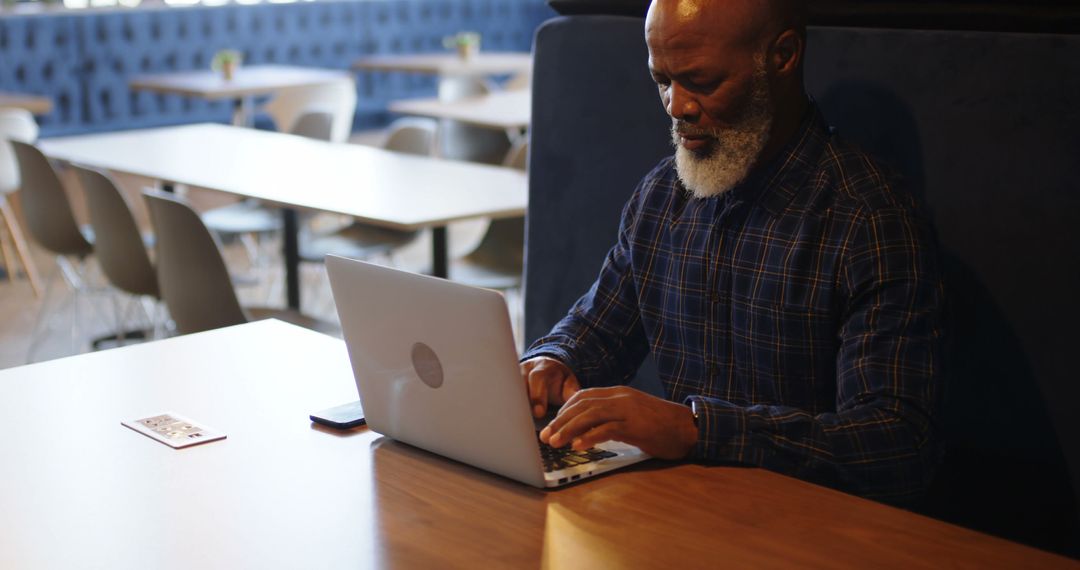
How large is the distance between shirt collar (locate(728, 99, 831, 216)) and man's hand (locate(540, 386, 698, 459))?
43 centimetres

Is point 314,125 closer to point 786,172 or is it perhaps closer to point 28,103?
point 28,103

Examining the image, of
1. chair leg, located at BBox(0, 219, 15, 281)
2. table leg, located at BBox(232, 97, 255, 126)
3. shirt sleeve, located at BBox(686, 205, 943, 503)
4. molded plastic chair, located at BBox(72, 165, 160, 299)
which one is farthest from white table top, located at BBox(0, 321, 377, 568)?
table leg, located at BBox(232, 97, 255, 126)

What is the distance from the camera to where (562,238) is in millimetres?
2549

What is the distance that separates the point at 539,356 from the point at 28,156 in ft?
10.1

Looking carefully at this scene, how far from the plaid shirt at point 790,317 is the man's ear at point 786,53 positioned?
0.09 m

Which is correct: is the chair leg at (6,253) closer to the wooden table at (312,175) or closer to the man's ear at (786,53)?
the wooden table at (312,175)

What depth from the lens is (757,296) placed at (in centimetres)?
182

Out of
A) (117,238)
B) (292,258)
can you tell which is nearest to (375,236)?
(292,258)

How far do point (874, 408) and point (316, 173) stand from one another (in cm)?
278

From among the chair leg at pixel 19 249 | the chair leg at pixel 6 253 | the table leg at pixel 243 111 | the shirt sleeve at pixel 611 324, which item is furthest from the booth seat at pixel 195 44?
the shirt sleeve at pixel 611 324

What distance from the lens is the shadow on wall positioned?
1885 millimetres

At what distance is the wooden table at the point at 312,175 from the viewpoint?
3.52 m

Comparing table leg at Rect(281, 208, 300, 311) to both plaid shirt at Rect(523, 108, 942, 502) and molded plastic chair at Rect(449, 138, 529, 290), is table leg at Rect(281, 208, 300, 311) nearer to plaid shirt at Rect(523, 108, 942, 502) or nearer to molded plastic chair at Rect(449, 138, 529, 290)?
molded plastic chair at Rect(449, 138, 529, 290)

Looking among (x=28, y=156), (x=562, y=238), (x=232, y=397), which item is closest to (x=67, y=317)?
(x=28, y=156)
